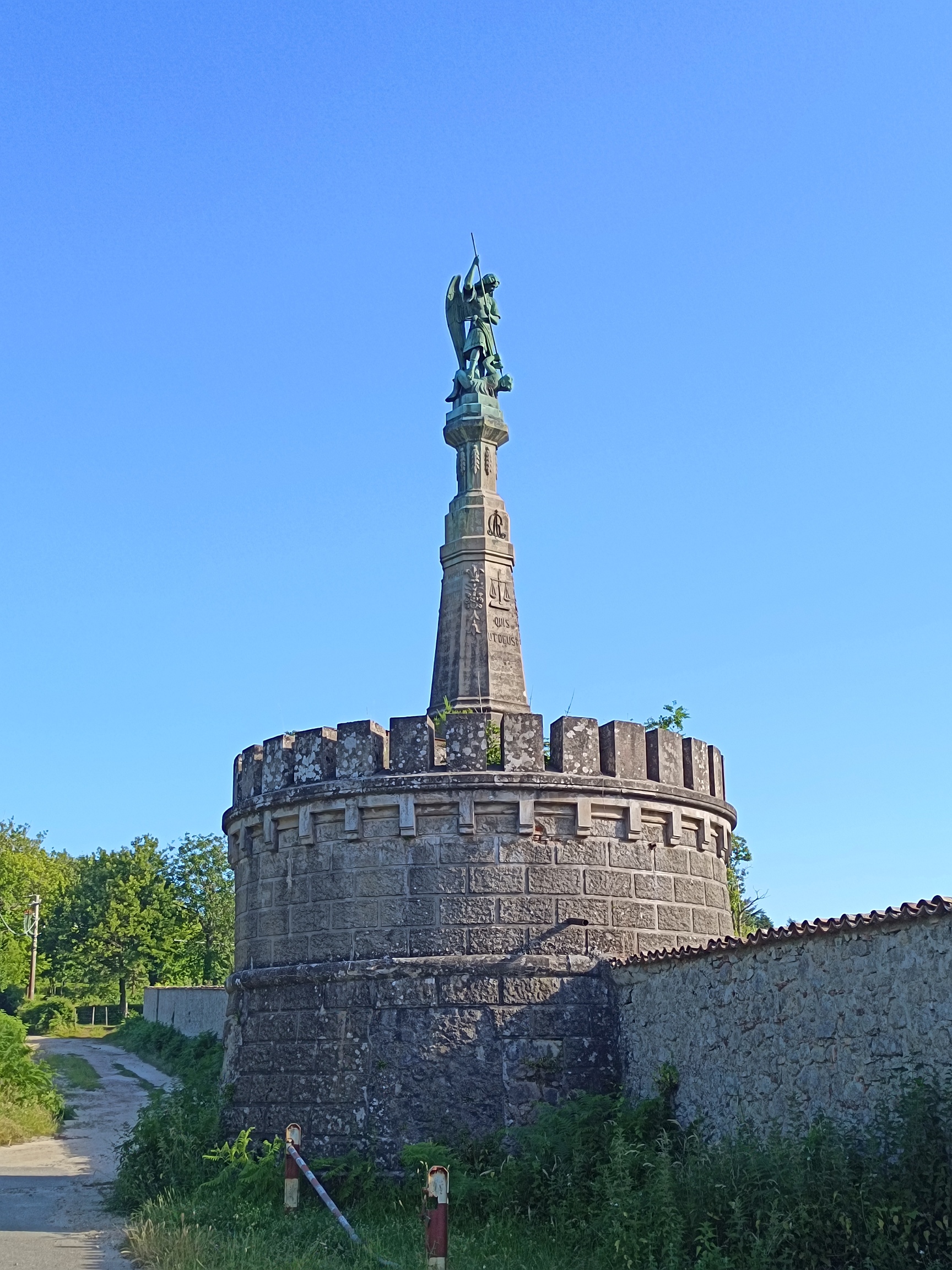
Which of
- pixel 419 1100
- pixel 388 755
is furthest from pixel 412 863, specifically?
pixel 419 1100

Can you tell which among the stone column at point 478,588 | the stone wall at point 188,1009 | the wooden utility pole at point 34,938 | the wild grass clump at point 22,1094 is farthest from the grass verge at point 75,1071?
the stone column at point 478,588

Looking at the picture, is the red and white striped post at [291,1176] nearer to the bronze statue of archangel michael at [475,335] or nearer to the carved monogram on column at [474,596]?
the carved monogram on column at [474,596]

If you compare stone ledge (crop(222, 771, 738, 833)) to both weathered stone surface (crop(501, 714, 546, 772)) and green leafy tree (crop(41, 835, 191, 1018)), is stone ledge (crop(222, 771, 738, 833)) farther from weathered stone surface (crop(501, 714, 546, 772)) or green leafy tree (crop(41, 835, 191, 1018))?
green leafy tree (crop(41, 835, 191, 1018))

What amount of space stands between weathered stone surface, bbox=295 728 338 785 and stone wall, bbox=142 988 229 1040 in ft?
53.1

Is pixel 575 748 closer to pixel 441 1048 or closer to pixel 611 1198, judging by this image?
pixel 441 1048

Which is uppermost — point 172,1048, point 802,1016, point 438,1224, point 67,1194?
point 172,1048

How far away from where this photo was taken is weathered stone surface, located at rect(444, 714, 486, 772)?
10977 millimetres

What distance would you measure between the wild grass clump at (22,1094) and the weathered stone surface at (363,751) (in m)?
10.5

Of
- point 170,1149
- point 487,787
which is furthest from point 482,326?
point 170,1149

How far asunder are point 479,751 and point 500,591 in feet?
18.1

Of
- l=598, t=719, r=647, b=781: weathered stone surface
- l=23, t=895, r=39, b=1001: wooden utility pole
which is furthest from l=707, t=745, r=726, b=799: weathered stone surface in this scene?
l=23, t=895, r=39, b=1001: wooden utility pole

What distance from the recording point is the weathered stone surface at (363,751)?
437 inches

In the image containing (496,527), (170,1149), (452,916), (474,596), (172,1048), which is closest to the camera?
(452,916)

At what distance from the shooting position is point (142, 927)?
4712 cm
